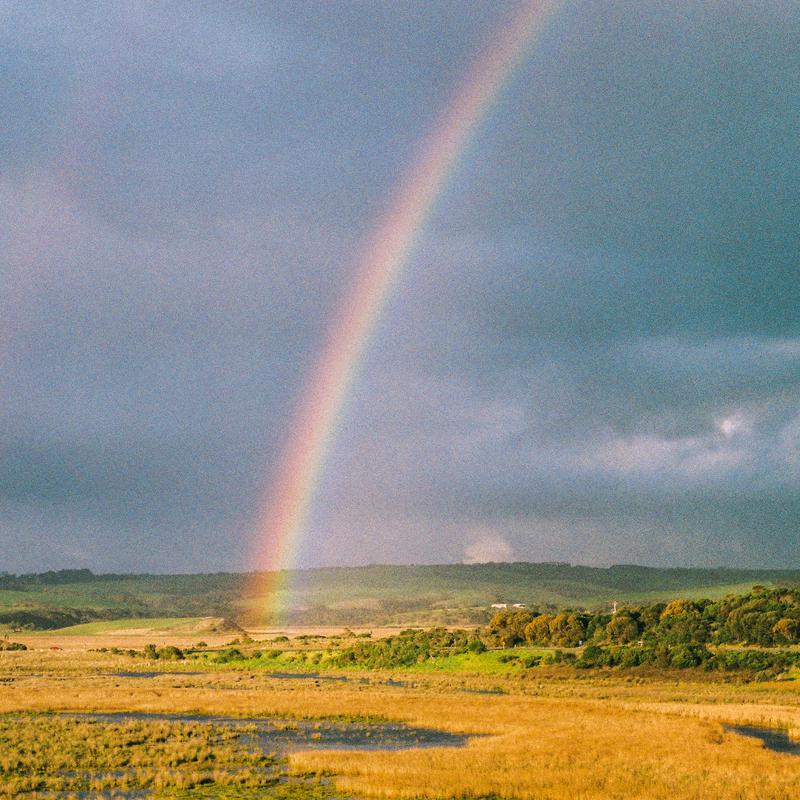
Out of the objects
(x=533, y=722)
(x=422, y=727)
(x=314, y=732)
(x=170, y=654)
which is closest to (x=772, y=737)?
(x=533, y=722)

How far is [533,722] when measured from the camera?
62875mm

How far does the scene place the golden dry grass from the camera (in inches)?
1608

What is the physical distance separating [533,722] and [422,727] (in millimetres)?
7256

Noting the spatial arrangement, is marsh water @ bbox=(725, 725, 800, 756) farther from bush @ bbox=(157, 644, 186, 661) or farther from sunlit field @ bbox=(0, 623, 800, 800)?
bush @ bbox=(157, 644, 186, 661)

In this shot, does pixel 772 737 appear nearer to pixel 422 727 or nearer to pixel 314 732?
pixel 422 727

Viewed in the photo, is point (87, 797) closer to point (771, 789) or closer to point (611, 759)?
point (611, 759)

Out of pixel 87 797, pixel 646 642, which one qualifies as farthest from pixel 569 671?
pixel 87 797

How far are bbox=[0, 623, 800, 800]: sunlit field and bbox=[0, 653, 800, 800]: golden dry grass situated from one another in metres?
0.13

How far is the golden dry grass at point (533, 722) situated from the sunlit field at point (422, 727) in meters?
0.13

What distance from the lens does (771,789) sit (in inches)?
1558

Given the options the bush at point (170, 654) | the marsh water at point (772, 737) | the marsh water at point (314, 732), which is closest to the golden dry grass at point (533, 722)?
the marsh water at point (772, 737)

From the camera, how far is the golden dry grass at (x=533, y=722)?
40.8 metres

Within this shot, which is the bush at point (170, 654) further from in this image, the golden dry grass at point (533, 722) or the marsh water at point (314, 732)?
the marsh water at point (314, 732)

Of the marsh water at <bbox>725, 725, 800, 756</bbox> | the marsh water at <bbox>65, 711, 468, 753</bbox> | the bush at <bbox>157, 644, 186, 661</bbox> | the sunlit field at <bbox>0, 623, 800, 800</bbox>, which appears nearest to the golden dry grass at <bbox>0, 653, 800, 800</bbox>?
the sunlit field at <bbox>0, 623, 800, 800</bbox>
